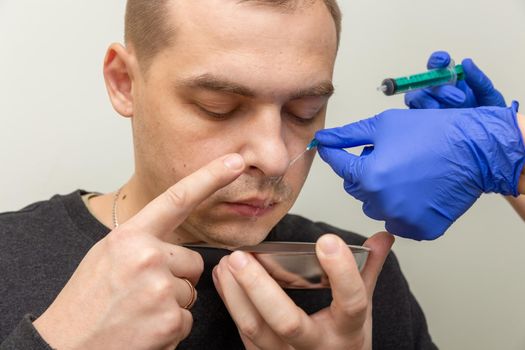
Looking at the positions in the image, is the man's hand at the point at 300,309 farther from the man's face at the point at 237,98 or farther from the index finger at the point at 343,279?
the man's face at the point at 237,98

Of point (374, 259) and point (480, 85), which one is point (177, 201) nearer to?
point (374, 259)

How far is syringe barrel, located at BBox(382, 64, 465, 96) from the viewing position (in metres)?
1.30

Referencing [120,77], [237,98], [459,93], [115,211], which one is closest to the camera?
[237,98]

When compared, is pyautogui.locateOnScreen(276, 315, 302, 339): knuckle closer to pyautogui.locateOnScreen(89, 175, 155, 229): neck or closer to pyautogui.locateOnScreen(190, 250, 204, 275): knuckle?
pyautogui.locateOnScreen(190, 250, 204, 275): knuckle

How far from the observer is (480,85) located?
62.6 inches

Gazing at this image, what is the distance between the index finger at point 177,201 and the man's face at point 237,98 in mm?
172

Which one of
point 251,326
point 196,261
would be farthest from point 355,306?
point 196,261

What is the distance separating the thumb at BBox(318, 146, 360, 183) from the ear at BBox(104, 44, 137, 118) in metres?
0.45

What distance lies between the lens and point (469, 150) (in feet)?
3.68

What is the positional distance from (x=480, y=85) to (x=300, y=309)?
3.00 ft

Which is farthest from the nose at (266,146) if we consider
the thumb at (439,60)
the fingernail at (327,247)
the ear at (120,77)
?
the thumb at (439,60)

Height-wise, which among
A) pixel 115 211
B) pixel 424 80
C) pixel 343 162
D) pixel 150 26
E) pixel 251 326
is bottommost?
pixel 251 326

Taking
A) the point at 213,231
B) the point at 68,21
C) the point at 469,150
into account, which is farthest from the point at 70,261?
the point at 469,150

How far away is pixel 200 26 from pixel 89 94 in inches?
28.0
